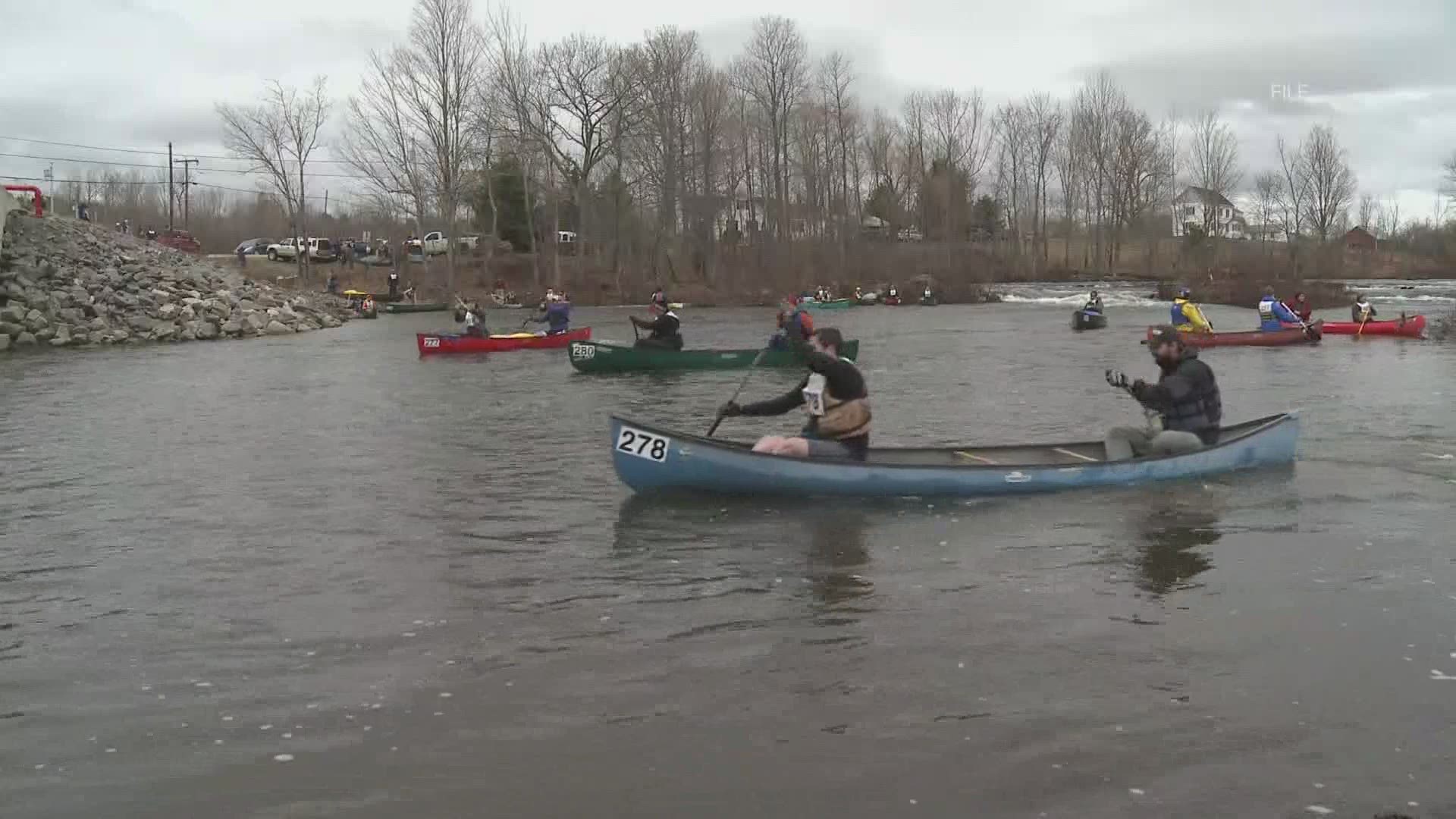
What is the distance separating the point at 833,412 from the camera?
11.3 meters

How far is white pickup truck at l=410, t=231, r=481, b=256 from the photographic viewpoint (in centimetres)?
7112

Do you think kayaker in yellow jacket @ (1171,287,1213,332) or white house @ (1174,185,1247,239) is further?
white house @ (1174,185,1247,239)

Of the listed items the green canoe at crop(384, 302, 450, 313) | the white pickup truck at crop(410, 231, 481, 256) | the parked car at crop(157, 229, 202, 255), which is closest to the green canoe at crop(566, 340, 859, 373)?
the green canoe at crop(384, 302, 450, 313)

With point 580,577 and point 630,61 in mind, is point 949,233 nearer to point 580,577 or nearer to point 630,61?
point 630,61

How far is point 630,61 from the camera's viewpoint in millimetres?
65125

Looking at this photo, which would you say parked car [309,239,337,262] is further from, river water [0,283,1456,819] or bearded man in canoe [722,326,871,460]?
bearded man in canoe [722,326,871,460]

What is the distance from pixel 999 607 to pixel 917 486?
9.79 ft

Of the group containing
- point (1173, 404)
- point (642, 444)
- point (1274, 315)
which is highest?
point (1274, 315)

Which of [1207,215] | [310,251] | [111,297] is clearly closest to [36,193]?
[111,297]

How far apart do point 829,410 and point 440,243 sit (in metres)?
63.8

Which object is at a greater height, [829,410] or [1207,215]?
[1207,215]

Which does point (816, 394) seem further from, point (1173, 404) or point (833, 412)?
point (1173, 404)

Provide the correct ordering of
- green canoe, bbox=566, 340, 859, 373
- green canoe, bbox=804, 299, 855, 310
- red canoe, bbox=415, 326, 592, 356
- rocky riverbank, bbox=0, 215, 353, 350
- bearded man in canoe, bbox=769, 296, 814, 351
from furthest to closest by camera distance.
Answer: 1. green canoe, bbox=804, 299, 855, 310
2. rocky riverbank, bbox=0, 215, 353, 350
3. red canoe, bbox=415, 326, 592, 356
4. green canoe, bbox=566, 340, 859, 373
5. bearded man in canoe, bbox=769, 296, 814, 351

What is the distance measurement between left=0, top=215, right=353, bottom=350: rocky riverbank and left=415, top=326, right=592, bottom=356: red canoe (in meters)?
11.2
